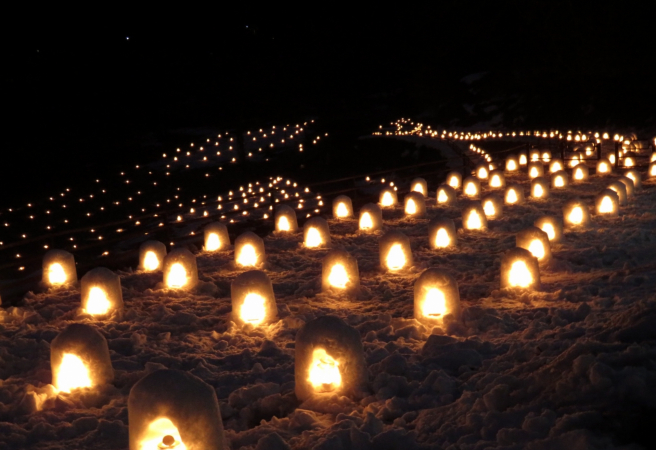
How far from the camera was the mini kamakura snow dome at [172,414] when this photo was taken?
4809 millimetres

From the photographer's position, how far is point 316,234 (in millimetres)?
12984

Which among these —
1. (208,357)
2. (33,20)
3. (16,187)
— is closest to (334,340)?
(208,357)

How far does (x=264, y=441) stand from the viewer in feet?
16.8

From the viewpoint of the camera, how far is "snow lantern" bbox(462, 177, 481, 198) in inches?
715

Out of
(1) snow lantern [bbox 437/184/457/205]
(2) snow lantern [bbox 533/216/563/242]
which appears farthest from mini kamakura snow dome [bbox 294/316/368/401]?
(1) snow lantern [bbox 437/184/457/205]

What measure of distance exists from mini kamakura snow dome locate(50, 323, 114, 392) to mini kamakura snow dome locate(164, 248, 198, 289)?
11.8 feet

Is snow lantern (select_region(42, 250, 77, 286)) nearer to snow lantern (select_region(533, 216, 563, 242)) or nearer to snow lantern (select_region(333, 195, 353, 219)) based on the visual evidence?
snow lantern (select_region(333, 195, 353, 219))

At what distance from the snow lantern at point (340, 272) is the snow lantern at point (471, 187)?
9140mm

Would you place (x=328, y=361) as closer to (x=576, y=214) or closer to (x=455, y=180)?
(x=576, y=214)

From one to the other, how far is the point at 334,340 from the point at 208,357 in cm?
190

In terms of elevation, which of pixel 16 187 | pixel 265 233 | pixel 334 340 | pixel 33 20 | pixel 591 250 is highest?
pixel 33 20

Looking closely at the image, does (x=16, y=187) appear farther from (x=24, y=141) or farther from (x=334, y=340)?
(x=334, y=340)

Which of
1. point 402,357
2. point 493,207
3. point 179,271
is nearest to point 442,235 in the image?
point 493,207

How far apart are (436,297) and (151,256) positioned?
19.1ft
